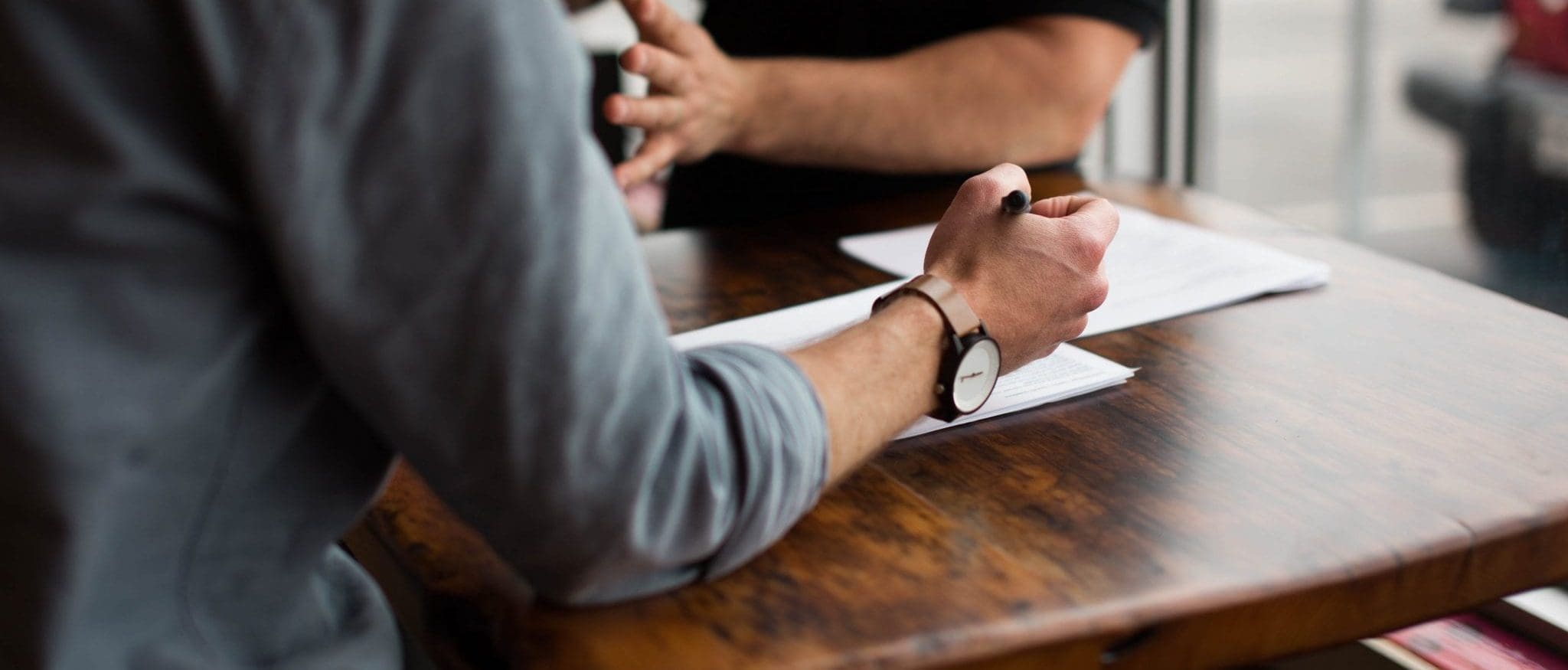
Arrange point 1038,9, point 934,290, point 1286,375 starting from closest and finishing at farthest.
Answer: point 934,290
point 1286,375
point 1038,9

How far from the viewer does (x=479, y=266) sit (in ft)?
1.84

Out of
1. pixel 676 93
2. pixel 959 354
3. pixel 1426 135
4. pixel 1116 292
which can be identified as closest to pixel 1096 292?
pixel 959 354

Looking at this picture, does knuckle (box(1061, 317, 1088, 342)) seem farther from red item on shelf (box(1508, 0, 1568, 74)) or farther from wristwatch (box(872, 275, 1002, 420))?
red item on shelf (box(1508, 0, 1568, 74))

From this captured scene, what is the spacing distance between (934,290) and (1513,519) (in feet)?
1.15

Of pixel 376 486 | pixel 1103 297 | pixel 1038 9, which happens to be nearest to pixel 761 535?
pixel 376 486

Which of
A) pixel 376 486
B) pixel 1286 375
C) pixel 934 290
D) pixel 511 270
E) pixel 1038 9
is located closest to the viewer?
pixel 511 270

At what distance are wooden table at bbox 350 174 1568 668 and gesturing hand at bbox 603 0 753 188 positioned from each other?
54 cm

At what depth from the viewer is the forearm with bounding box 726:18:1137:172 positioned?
147 centimetres

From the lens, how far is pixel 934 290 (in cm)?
81

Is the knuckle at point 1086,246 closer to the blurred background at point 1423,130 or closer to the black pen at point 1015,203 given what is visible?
the black pen at point 1015,203

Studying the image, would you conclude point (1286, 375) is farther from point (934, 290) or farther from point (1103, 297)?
point (934, 290)

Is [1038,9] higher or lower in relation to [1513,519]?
higher

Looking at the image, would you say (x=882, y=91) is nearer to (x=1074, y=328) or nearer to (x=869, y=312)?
(x=869, y=312)

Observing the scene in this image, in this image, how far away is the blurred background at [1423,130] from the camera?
1.61 m
